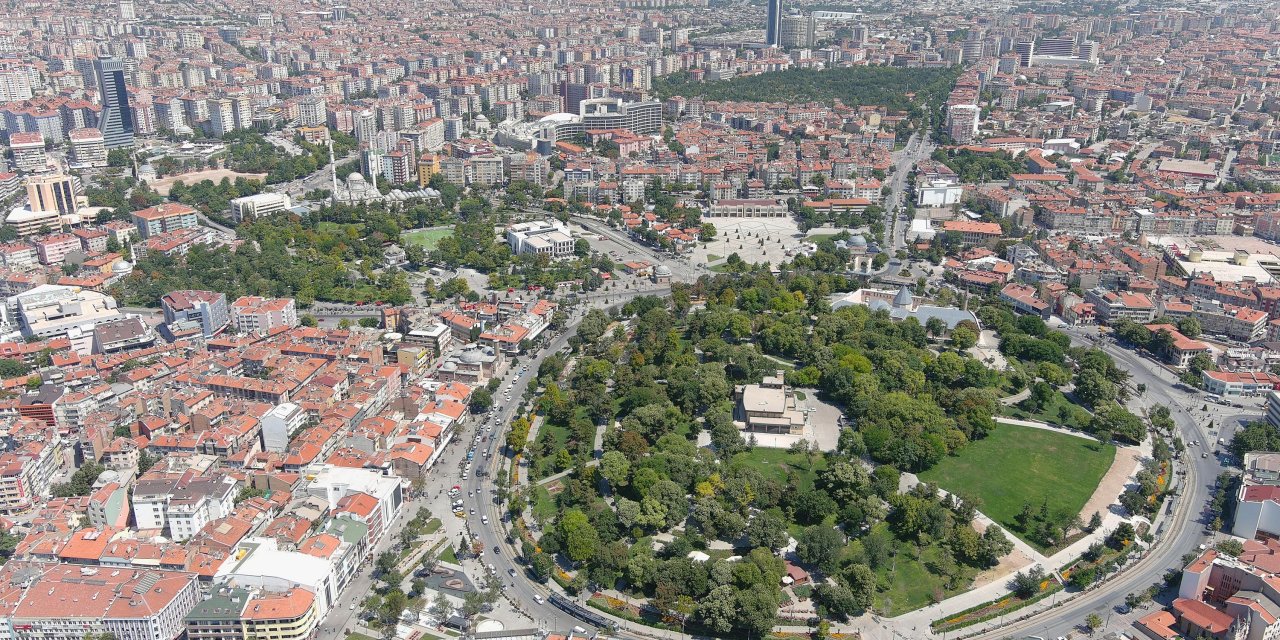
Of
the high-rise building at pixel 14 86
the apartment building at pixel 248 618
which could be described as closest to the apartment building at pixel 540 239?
the apartment building at pixel 248 618

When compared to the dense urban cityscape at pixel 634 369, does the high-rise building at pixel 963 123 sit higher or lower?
higher

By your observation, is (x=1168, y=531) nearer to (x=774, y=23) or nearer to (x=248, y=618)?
(x=248, y=618)

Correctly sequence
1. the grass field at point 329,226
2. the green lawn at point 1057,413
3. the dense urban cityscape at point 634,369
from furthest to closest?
1. the grass field at point 329,226
2. the green lawn at point 1057,413
3. the dense urban cityscape at point 634,369

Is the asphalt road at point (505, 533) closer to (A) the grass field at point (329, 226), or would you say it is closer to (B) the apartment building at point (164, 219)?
(A) the grass field at point (329, 226)

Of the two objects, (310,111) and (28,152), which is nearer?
(28,152)

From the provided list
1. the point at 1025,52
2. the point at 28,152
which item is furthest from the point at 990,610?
the point at 1025,52
